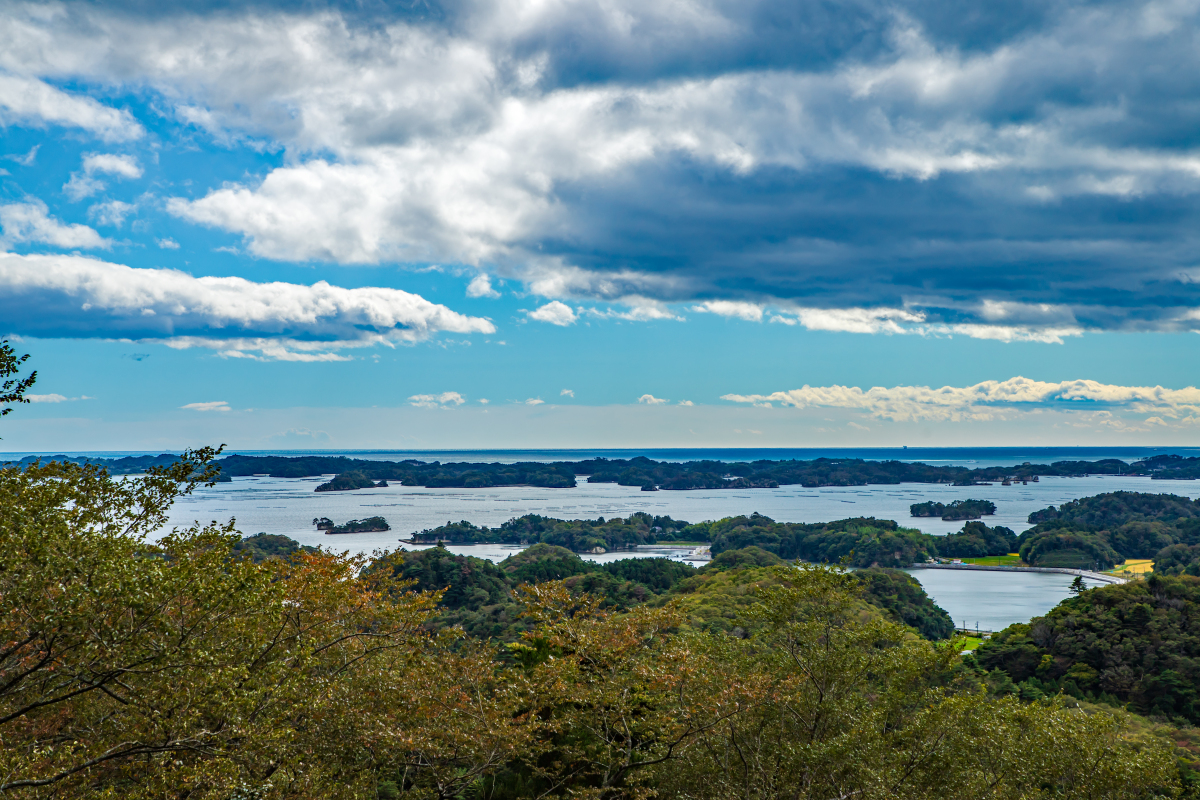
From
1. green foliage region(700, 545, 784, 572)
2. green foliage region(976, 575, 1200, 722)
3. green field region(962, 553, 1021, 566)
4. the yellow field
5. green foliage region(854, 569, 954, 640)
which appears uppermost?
green foliage region(976, 575, 1200, 722)

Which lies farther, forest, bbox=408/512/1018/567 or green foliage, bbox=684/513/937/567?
forest, bbox=408/512/1018/567

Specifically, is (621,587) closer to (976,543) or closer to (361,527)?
(361,527)

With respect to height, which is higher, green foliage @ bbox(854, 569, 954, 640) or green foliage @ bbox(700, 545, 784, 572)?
green foliage @ bbox(700, 545, 784, 572)

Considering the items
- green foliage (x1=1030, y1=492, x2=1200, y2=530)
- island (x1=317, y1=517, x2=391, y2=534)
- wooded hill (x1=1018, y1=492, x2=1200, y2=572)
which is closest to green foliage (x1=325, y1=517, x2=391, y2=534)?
island (x1=317, y1=517, x2=391, y2=534)

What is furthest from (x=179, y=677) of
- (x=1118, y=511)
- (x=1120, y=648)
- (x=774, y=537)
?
(x=1118, y=511)

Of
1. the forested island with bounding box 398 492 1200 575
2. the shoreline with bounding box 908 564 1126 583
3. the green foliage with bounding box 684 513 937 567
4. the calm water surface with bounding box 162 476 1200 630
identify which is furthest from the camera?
the green foliage with bounding box 684 513 937 567

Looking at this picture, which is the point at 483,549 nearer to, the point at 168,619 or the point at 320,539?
the point at 320,539

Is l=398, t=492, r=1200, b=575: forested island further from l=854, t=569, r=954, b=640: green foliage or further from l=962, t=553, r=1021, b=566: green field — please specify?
l=854, t=569, r=954, b=640: green foliage

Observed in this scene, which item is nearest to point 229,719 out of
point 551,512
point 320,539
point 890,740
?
point 890,740
